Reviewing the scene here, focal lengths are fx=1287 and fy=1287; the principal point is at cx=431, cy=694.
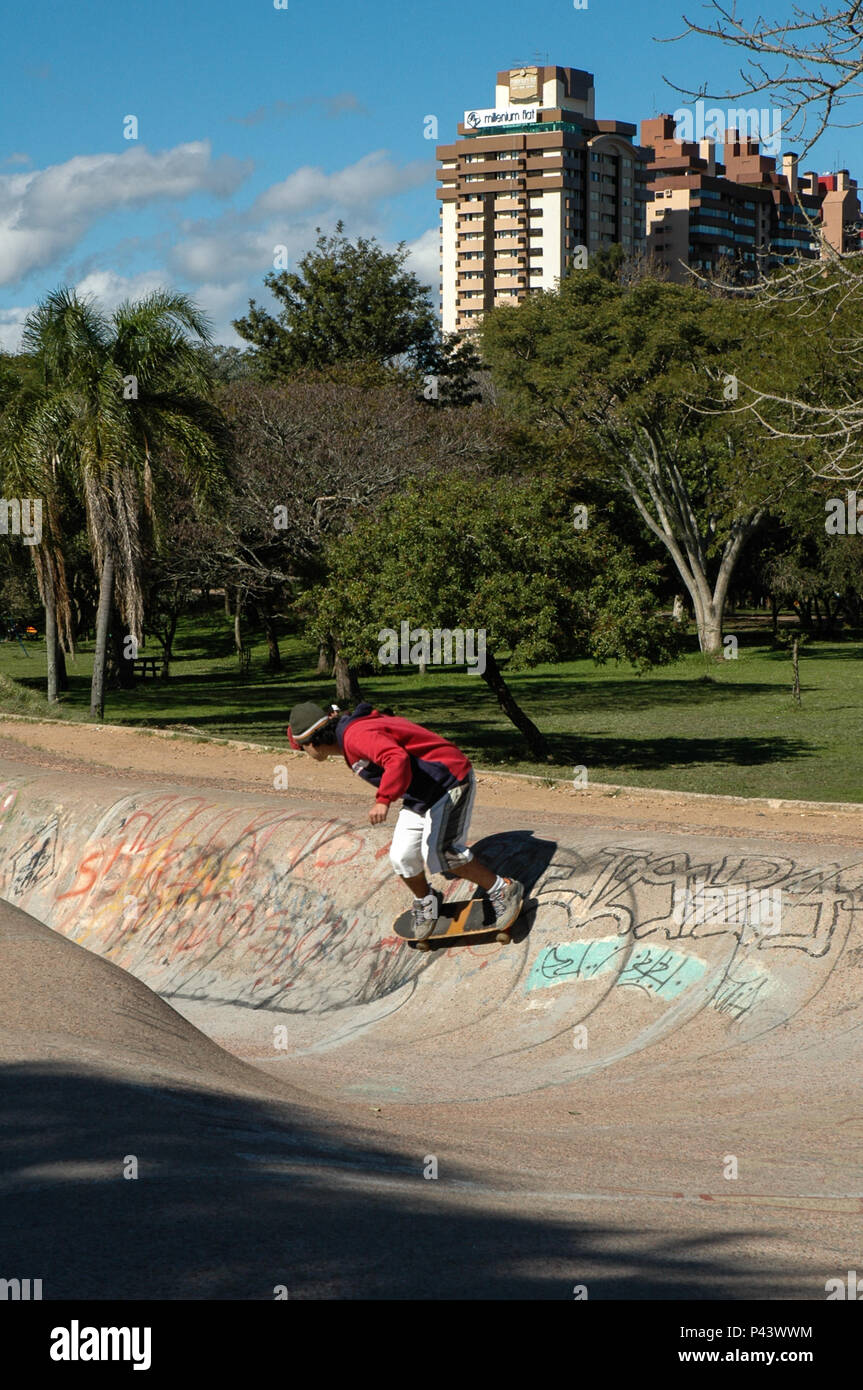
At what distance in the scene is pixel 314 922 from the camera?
33.9ft

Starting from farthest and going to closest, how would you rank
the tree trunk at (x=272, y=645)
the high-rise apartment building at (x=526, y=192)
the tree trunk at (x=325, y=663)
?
the high-rise apartment building at (x=526, y=192) → the tree trunk at (x=272, y=645) → the tree trunk at (x=325, y=663)

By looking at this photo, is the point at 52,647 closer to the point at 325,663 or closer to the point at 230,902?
the point at 325,663

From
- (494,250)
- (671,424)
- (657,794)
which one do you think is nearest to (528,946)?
(657,794)

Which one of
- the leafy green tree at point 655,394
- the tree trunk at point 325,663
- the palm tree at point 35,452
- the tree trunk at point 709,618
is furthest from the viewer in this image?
the tree trunk at point 709,618

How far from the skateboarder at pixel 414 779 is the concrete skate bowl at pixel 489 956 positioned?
641 millimetres

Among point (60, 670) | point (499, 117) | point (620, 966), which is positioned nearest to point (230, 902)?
point (620, 966)

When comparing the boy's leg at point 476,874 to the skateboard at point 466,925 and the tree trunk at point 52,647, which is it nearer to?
the skateboard at point 466,925

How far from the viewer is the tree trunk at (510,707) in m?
22.2

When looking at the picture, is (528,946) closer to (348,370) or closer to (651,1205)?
(651,1205)

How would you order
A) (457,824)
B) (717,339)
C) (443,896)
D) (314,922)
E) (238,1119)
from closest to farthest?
(238,1119) → (457,824) → (443,896) → (314,922) → (717,339)

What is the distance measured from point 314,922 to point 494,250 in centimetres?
13835

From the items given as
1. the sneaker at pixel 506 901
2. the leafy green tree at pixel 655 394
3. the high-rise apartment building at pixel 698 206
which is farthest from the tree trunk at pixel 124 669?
the high-rise apartment building at pixel 698 206

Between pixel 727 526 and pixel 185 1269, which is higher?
pixel 727 526

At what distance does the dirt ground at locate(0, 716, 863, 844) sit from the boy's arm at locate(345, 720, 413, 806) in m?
3.48
